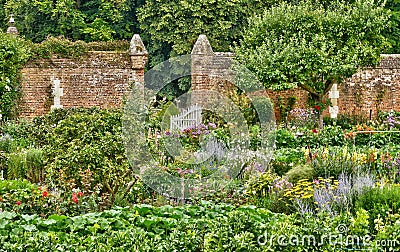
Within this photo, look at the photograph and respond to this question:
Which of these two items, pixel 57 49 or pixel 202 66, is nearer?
pixel 202 66

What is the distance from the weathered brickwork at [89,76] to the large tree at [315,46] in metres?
3.45

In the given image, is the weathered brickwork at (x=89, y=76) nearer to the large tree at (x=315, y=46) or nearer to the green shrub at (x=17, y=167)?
the large tree at (x=315, y=46)

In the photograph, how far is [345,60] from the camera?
618 inches

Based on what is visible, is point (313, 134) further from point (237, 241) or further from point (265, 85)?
point (237, 241)

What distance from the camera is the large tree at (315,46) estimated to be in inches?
621

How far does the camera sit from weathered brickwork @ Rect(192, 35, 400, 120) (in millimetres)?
17719

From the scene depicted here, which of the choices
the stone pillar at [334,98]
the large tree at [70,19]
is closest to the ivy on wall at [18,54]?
the stone pillar at [334,98]

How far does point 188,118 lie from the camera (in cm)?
1572

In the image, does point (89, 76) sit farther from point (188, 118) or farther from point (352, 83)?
point (352, 83)

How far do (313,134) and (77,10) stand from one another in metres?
16.7

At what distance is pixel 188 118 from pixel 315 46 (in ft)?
12.0

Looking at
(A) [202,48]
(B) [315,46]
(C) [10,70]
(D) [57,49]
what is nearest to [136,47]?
(A) [202,48]

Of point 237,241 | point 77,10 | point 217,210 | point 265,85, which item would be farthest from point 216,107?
point 77,10

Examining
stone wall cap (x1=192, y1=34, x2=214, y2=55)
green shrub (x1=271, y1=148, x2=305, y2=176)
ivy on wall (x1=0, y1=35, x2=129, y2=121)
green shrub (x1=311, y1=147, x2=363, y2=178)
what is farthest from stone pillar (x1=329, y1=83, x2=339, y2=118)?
green shrub (x1=311, y1=147, x2=363, y2=178)
